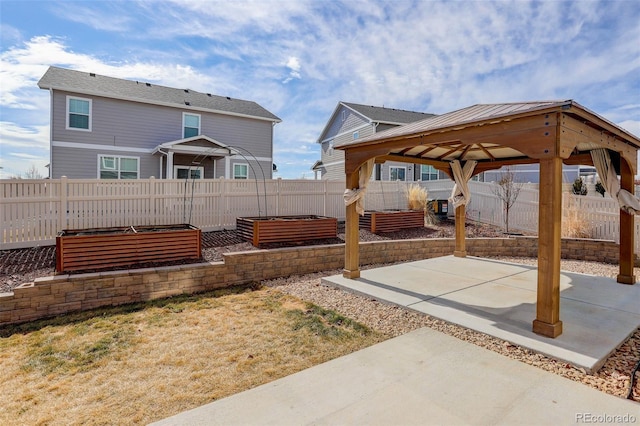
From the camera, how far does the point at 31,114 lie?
12.8 meters

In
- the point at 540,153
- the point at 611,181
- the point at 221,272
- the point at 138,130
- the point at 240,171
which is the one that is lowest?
the point at 221,272

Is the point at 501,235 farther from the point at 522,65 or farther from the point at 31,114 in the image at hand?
the point at 31,114

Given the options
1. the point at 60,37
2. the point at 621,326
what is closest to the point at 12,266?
the point at 60,37

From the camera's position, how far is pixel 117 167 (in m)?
12.8

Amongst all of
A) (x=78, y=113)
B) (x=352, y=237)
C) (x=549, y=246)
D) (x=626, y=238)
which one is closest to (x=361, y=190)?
(x=352, y=237)

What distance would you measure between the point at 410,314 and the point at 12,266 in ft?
19.8

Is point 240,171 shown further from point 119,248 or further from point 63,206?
point 119,248

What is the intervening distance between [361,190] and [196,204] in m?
4.17

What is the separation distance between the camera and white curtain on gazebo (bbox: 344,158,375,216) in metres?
5.58

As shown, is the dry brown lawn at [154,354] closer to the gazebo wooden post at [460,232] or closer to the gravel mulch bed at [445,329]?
the gravel mulch bed at [445,329]

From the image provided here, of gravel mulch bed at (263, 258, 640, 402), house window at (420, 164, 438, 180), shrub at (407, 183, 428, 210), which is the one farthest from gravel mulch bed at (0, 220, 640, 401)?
house window at (420, 164, 438, 180)

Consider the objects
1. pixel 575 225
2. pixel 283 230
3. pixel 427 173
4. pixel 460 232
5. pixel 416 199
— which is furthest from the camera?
pixel 427 173

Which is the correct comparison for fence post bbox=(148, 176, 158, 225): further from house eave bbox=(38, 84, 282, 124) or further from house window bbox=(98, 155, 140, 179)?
house eave bbox=(38, 84, 282, 124)

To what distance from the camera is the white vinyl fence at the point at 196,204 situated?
5789 millimetres
